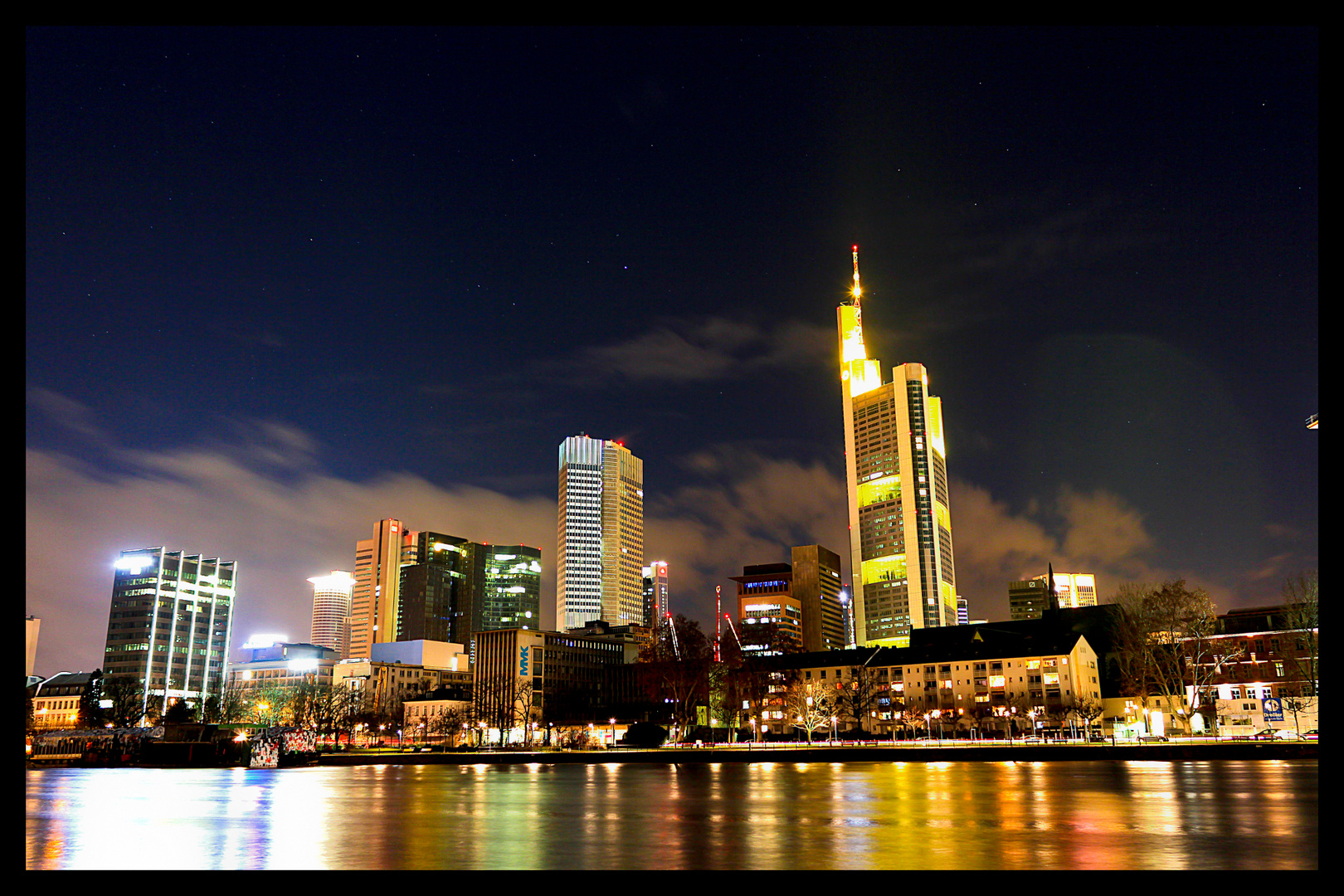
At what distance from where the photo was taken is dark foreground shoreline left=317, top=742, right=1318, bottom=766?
58.0 m

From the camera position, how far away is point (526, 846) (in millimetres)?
15617

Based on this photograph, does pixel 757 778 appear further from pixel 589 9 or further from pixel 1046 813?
pixel 589 9

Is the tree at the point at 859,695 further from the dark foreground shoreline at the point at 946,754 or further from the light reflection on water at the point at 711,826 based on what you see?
the light reflection on water at the point at 711,826

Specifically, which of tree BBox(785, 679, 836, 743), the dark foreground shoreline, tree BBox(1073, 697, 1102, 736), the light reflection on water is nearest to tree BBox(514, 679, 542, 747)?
tree BBox(785, 679, 836, 743)

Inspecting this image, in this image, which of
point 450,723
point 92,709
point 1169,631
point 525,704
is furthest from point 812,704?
point 92,709

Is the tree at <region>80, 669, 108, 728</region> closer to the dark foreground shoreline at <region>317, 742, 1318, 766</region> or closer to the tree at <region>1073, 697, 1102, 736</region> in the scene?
the dark foreground shoreline at <region>317, 742, 1318, 766</region>

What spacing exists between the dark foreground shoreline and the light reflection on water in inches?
977

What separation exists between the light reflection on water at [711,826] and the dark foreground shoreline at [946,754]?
24.8 m

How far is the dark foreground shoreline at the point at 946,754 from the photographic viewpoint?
5800 centimetres

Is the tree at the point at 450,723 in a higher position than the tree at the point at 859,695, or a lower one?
lower

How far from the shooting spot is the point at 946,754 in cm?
6238

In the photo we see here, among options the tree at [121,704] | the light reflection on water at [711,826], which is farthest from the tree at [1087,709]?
the tree at [121,704]
